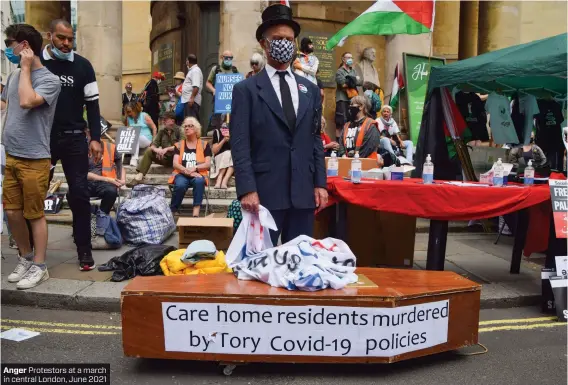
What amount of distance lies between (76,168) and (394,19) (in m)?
5.00

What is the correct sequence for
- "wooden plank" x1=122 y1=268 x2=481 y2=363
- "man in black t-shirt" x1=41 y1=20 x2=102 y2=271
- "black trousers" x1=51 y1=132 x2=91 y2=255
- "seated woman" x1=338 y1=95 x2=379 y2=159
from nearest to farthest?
1. "wooden plank" x1=122 y1=268 x2=481 y2=363
2. "man in black t-shirt" x1=41 y1=20 x2=102 y2=271
3. "black trousers" x1=51 y1=132 x2=91 y2=255
4. "seated woman" x1=338 y1=95 x2=379 y2=159

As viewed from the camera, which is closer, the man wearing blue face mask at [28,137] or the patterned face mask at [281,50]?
the patterned face mask at [281,50]

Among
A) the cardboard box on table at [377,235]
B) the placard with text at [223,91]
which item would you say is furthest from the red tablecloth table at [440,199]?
the placard with text at [223,91]

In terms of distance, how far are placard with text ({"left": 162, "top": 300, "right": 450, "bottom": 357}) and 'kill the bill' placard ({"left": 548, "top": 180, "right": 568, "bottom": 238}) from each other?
224 centimetres

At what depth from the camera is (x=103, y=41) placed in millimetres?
12484

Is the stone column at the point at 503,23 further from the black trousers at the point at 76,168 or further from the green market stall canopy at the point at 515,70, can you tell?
the black trousers at the point at 76,168

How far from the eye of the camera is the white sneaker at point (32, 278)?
5094mm

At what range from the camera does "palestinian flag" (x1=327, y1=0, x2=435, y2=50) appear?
805 cm

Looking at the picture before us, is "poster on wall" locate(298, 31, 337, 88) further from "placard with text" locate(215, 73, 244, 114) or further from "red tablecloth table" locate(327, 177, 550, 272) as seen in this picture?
"red tablecloth table" locate(327, 177, 550, 272)

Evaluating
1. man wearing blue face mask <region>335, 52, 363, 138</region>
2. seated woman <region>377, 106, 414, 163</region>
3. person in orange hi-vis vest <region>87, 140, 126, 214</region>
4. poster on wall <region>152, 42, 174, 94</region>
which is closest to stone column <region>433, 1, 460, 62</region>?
seated woman <region>377, 106, 414, 163</region>

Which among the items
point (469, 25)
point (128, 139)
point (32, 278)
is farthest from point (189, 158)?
point (469, 25)

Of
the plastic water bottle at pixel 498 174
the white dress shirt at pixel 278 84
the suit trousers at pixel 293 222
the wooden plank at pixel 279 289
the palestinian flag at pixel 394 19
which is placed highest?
the palestinian flag at pixel 394 19

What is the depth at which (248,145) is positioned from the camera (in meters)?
3.99

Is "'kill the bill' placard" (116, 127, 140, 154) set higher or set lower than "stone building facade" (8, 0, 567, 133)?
lower
